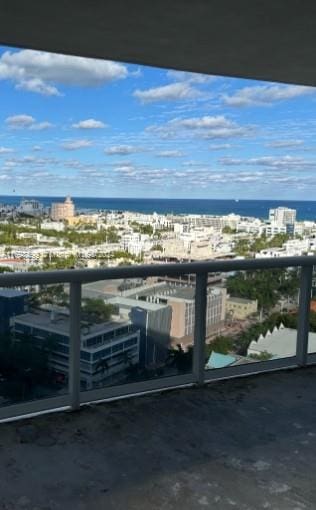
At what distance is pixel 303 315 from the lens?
3.81m

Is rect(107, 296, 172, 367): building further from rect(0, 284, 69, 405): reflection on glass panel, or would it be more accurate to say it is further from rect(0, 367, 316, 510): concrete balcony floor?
rect(0, 284, 69, 405): reflection on glass panel

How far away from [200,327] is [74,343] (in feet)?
3.28

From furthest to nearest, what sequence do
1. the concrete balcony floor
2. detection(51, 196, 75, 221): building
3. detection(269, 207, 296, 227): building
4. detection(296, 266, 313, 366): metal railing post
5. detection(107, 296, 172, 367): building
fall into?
detection(269, 207, 296, 227): building → detection(51, 196, 75, 221): building → detection(296, 266, 313, 366): metal railing post → detection(107, 296, 172, 367): building → the concrete balcony floor

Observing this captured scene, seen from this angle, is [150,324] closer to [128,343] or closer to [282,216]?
[128,343]

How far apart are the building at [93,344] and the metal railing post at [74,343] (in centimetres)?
3

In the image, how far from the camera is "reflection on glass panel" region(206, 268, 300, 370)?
3.47m

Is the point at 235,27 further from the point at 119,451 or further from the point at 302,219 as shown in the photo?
the point at 302,219

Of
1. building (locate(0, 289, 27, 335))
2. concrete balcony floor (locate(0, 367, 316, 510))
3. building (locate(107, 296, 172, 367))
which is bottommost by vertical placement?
concrete balcony floor (locate(0, 367, 316, 510))

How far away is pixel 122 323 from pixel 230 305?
928 mm

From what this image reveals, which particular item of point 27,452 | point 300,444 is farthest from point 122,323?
point 300,444

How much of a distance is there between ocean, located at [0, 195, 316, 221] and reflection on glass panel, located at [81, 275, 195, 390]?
3847mm

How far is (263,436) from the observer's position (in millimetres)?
2662

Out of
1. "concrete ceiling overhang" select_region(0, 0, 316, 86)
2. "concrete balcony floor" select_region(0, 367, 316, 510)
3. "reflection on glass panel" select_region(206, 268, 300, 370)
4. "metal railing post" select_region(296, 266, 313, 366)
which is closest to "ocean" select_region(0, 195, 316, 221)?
"metal railing post" select_region(296, 266, 313, 366)

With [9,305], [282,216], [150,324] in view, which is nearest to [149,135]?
[282,216]
